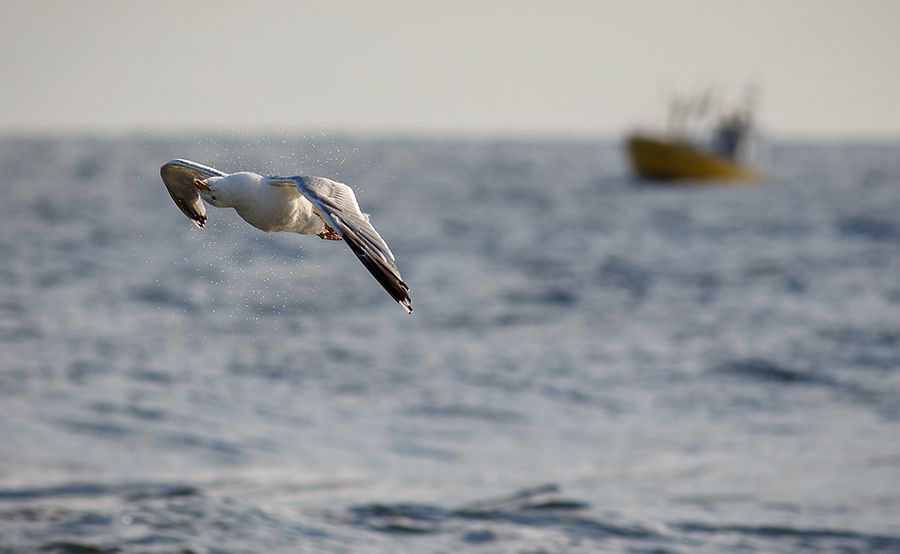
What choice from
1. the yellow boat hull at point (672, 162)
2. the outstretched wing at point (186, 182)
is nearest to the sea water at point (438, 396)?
the outstretched wing at point (186, 182)

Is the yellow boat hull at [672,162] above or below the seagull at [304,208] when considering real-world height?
above

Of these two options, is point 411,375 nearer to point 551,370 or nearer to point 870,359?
point 551,370

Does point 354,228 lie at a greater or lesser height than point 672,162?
lesser

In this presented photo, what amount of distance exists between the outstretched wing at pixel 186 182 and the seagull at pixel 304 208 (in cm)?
2

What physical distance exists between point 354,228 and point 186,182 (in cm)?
172

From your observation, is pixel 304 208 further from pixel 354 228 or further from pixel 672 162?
pixel 672 162

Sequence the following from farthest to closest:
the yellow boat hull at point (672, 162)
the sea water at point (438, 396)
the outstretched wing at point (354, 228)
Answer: the yellow boat hull at point (672, 162) < the sea water at point (438, 396) < the outstretched wing at point (354, 228)

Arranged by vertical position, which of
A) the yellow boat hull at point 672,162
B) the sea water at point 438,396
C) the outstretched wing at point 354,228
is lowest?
the sea water at point 438,396

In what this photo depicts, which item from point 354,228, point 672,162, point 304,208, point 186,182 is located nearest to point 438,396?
point 186,182

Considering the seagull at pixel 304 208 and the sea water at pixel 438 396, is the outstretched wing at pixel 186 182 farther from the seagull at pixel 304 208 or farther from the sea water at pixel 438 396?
the sea water at pixel 438 396

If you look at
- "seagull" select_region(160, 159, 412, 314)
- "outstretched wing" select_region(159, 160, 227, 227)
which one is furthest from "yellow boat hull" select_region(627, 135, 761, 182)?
"seagull" select_region(160, 159, 412, 314)

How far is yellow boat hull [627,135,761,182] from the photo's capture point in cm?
6494

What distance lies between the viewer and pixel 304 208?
6508 millimetres

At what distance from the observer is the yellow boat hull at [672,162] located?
213ft
